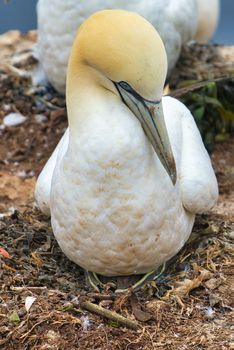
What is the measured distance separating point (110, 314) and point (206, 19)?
4437 millimetres

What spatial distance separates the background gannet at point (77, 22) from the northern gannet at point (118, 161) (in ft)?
6.68

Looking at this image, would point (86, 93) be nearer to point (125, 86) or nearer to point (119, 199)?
point (125, 86)

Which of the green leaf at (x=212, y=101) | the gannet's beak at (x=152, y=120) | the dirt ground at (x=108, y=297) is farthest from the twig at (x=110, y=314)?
the green leaf at (x=212, y=101)

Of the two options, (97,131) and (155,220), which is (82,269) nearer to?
(155,220)

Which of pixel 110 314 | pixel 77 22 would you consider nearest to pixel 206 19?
pixel 77 22

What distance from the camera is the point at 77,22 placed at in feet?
19.4

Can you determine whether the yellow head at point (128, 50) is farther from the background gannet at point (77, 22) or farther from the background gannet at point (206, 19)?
the background gannet at point (206, 19)

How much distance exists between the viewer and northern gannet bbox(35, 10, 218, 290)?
11.5 ft

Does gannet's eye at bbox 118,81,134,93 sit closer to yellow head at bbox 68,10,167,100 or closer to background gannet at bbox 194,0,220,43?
yellow head at bbox 68,10,167,100

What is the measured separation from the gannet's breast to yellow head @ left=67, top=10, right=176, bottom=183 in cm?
9

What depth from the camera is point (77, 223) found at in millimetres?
3869

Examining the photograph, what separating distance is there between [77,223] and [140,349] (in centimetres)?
65

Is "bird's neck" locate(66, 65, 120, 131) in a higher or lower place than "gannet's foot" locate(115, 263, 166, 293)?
higher

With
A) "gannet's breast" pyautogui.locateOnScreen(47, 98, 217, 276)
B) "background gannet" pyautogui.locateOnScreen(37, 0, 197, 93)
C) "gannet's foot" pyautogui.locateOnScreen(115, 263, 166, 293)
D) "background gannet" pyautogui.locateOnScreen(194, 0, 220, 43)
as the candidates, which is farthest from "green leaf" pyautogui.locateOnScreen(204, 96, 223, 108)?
"gannet's foot" pyautogui.locateOnScreen(115, 263, 166, 293)
